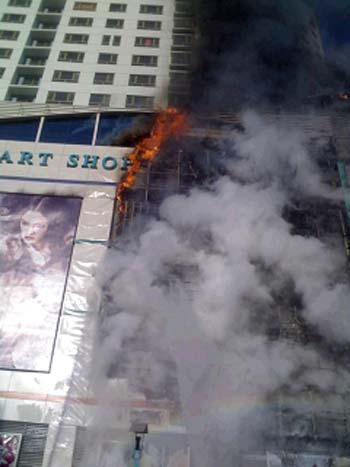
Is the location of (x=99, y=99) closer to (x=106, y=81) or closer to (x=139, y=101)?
(x=106, y=81)

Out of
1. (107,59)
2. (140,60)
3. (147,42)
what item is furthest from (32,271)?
(147,42)

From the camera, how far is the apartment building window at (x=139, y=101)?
19.8 metres

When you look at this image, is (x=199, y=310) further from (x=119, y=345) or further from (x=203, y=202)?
(x=203, y=202)

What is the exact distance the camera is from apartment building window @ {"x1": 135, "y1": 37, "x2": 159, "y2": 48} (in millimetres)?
22841

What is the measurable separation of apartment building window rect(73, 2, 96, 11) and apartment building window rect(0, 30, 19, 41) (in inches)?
160

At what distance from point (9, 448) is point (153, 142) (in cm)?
1142

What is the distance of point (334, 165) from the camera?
48.8ft

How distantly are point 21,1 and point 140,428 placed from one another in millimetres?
27585

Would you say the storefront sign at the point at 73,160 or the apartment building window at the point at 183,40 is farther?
the apartment building window at the point at 183,40

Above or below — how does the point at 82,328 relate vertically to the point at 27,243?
below

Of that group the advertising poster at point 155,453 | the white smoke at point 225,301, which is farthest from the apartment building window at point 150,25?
the advertising poster at point 155,453

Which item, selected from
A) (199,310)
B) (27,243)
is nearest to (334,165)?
(199,310)

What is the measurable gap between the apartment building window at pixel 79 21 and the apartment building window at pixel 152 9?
3323mm

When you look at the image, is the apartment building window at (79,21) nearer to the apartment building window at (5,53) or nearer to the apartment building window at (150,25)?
the apartment building window at (150,25)
